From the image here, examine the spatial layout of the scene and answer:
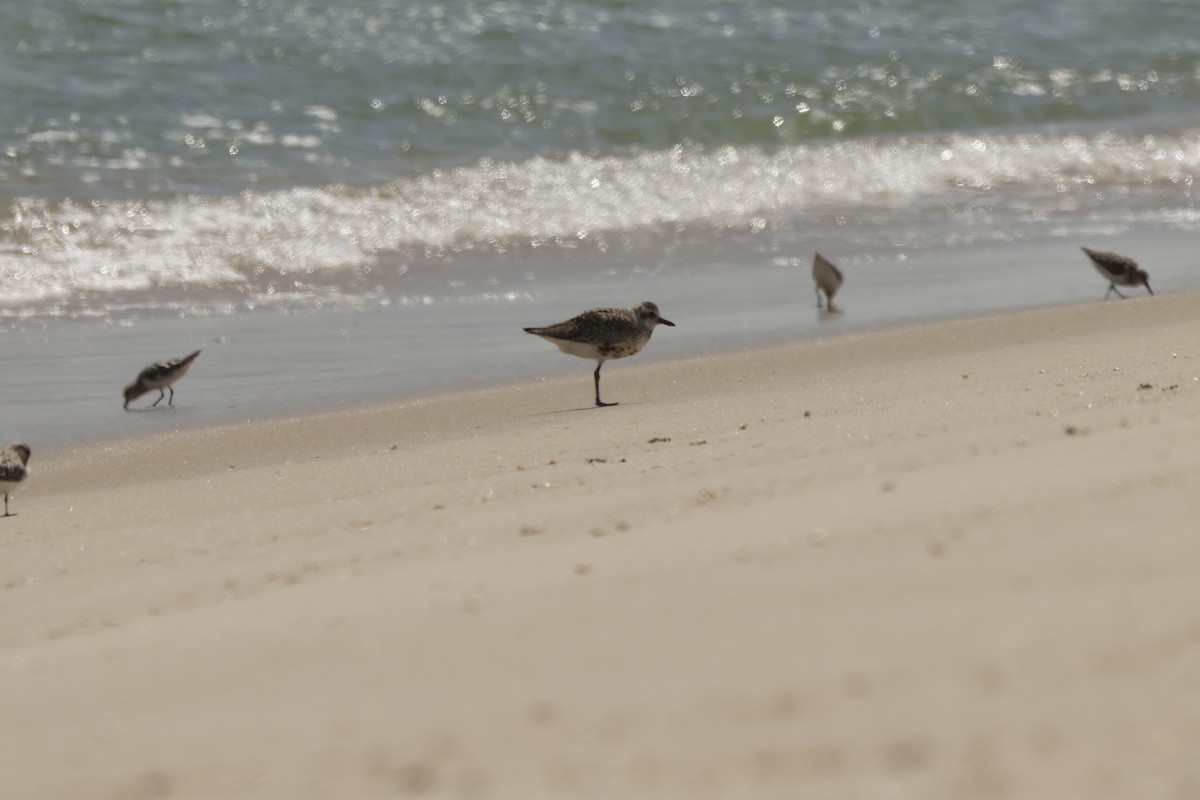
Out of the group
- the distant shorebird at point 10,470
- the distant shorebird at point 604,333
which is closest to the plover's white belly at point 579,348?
the distant shorebird at point 604,333

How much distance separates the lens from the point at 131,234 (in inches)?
501

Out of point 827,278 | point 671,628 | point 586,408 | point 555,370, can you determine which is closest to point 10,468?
point 586,408

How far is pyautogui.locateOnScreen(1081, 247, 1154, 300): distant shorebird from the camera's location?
1021cm

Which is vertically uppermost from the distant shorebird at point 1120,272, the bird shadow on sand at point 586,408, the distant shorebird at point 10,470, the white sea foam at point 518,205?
the white sea foam at point 518,205

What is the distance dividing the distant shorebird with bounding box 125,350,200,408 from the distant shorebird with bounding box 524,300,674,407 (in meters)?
1.92

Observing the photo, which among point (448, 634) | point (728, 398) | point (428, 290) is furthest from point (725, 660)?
point (428, 290)

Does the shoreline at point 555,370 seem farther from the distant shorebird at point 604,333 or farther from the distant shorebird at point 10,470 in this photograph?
the distant shorebird at point 10,470

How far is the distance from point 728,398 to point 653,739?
5.06 metres

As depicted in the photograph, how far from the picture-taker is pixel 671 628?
298cm

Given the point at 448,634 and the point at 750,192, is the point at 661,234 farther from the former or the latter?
the point at 448,634

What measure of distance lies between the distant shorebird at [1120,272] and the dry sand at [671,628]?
4889mm

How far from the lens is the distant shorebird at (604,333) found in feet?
27.0

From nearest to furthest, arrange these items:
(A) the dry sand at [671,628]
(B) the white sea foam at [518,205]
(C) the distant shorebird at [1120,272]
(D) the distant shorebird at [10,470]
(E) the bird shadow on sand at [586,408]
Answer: (A) the dry sand at [671,628], (D) the distant shorebird at [10,470], (E) the bird shadow on sand at [586,408], (C) the distant shorebird at [1120,272], (B) the white sea foam at [518,205]

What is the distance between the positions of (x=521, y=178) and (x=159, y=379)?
725 centimetres
